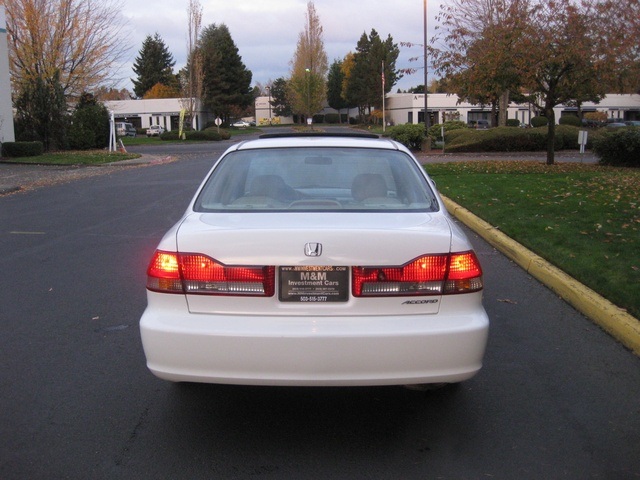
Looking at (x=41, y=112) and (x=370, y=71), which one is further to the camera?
(x=370, y=71)

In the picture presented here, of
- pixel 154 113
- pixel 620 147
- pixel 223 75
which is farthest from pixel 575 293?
pixel 154 113

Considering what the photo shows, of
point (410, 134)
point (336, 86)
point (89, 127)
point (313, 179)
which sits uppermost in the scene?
point (336, 86)

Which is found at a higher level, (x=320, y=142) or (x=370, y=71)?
(x=370, y=71)

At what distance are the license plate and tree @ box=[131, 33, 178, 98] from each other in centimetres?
9977

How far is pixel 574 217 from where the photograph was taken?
10.4 m

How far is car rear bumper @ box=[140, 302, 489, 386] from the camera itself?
3449mm

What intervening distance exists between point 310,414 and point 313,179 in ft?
6.01

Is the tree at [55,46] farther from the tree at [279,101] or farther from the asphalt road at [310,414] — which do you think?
the tree at [279,101]

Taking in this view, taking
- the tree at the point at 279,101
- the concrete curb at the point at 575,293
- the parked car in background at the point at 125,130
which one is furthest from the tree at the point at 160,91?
the concrete curb at the point at 575,293

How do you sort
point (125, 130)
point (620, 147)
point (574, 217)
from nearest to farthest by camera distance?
point (574, 217), point (620, 147), point (125, 130)

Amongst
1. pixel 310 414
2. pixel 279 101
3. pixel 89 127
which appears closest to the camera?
pixel 310 414

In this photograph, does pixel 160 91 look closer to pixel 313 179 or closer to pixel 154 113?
pixel 154 113

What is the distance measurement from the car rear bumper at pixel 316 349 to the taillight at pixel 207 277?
146 mm

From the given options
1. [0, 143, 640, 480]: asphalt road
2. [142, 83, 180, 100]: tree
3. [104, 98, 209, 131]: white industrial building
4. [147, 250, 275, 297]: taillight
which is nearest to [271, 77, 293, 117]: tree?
[142, 83, 180, 100]: tree
